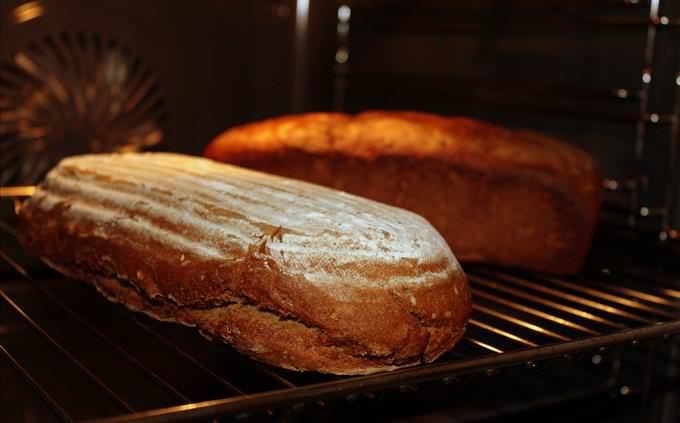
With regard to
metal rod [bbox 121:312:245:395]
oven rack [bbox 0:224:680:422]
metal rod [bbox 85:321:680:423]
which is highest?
metal rod [bbox 85:321:680:423]

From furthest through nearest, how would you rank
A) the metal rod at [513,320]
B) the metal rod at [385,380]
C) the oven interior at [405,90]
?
the oven interior at [405,90]
the metal rod at [513,320]
the metal rod at [385,380]

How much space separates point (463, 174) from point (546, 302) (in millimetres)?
309

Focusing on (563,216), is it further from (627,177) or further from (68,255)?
(68,255)

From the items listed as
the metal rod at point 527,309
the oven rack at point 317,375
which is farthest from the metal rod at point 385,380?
the metal rod at point 527,309

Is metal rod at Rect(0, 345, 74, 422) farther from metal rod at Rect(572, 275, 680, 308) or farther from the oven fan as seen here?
metal rod at Rect(572, 275, 680, 308)

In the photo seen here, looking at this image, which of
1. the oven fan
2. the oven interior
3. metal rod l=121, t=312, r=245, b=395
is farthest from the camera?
the oven fan

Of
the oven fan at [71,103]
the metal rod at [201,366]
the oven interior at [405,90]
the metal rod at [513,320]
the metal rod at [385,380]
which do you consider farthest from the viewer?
the oven fan at [71,103]

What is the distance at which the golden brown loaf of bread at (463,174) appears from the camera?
1.29 meters

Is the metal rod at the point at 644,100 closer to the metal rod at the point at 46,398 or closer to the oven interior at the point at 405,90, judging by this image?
the oven interior at the point at 405,90

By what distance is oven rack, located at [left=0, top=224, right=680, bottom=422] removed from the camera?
0.93 m

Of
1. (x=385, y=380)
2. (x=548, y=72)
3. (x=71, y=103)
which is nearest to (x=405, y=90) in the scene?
(x=548, y=72)

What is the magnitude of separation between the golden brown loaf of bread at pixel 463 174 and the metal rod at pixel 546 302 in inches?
4.7

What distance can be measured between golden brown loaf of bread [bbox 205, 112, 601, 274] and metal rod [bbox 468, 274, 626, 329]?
120mm

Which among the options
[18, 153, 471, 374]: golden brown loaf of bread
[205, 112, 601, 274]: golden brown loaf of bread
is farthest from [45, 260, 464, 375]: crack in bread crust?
[205, 112, 601, 274]: golden brown loaf of bread
